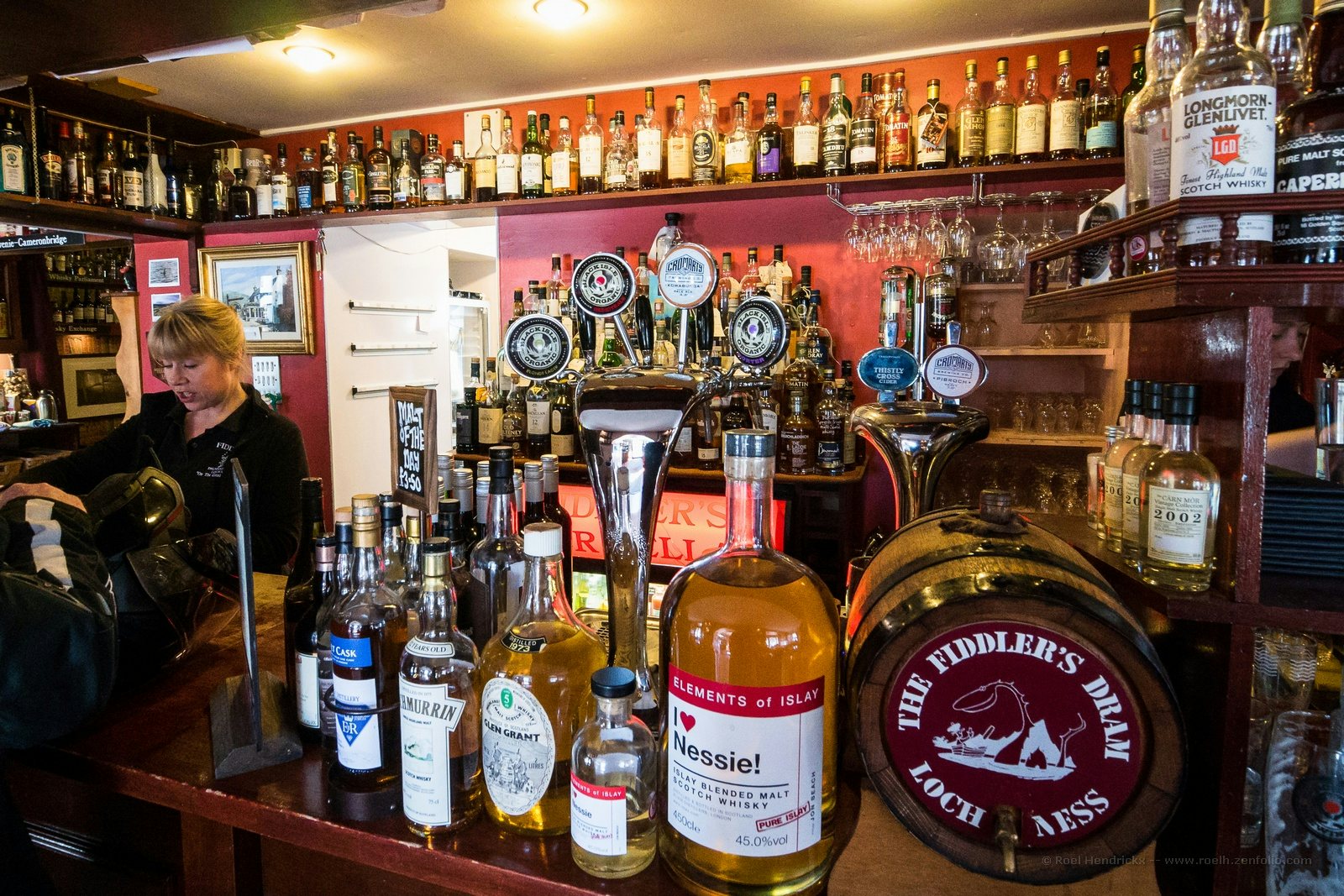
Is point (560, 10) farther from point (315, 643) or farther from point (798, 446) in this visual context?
point (315, 643)

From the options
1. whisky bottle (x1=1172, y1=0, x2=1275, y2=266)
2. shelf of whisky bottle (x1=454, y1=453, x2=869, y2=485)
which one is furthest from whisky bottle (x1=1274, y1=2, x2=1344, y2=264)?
shelf of whisky bottle (x1=454, y1=453, x2=869, y2=485)

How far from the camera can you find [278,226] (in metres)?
4.32

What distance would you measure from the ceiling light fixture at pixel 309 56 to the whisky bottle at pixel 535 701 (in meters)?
3.26

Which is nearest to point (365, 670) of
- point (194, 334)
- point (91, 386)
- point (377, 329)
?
point (194, 334)

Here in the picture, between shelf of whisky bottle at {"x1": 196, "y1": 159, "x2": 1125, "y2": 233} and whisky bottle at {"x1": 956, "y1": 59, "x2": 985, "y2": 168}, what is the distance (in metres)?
0.08

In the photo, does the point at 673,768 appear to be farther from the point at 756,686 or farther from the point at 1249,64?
the point at 1249,64

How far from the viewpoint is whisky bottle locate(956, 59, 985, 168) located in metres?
3.03

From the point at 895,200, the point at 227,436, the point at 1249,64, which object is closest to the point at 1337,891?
the point at 1249,64

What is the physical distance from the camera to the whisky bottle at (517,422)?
3496 mm

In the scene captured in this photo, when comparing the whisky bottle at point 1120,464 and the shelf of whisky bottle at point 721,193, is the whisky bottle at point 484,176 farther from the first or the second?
the whisky bottle at point 1120,464

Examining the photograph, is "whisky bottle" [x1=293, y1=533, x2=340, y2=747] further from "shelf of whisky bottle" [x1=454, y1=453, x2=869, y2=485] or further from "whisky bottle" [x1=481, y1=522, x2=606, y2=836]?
"shelf of whisky bottle" [x1=454, y1=453, x2=869, y2=485]

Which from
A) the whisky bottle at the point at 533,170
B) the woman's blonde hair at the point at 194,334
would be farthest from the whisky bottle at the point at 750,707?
the whisky bottle at the point at 533,170

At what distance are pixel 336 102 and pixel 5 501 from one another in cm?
359

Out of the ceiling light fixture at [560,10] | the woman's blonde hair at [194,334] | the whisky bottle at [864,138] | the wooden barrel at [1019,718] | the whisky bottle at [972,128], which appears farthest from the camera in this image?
the whisky bottle at [864,138]
